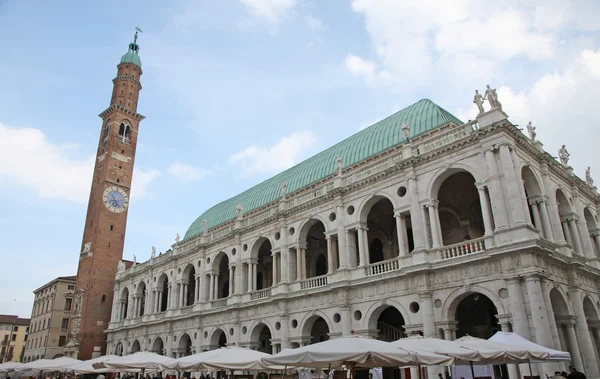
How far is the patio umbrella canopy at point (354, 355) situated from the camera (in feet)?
35.3

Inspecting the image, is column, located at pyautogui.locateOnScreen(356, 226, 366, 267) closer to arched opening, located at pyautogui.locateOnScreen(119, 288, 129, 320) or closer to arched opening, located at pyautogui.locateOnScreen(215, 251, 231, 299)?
arched opening, located at pyautogui.locateOnScreen(215, 251, 231, 299)

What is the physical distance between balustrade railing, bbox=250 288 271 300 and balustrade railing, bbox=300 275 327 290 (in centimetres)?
339

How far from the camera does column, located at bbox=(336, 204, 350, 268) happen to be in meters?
26.9

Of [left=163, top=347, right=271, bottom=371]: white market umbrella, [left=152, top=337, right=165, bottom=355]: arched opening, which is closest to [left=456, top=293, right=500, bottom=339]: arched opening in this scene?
[left=163, top=347, right=271, bottom=371]: white market umbrella

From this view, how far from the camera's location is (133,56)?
200 ft

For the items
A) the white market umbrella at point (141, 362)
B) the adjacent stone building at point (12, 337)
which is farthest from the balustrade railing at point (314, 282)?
the adjacent stone building at point (12, 337)

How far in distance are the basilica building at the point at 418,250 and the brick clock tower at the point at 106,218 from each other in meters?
14.0

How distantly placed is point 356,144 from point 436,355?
80.3ft

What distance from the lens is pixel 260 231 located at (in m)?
33.8

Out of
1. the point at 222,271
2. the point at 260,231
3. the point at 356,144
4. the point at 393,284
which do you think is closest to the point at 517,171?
the point at 393,284

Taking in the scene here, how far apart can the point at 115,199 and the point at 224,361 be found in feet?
140

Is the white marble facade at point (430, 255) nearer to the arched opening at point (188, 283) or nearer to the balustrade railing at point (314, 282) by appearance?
the balustrade railing at point (314, 282)

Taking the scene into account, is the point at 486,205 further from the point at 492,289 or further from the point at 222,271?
the point at 222,271

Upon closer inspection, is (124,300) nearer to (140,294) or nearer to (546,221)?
(140,294)
